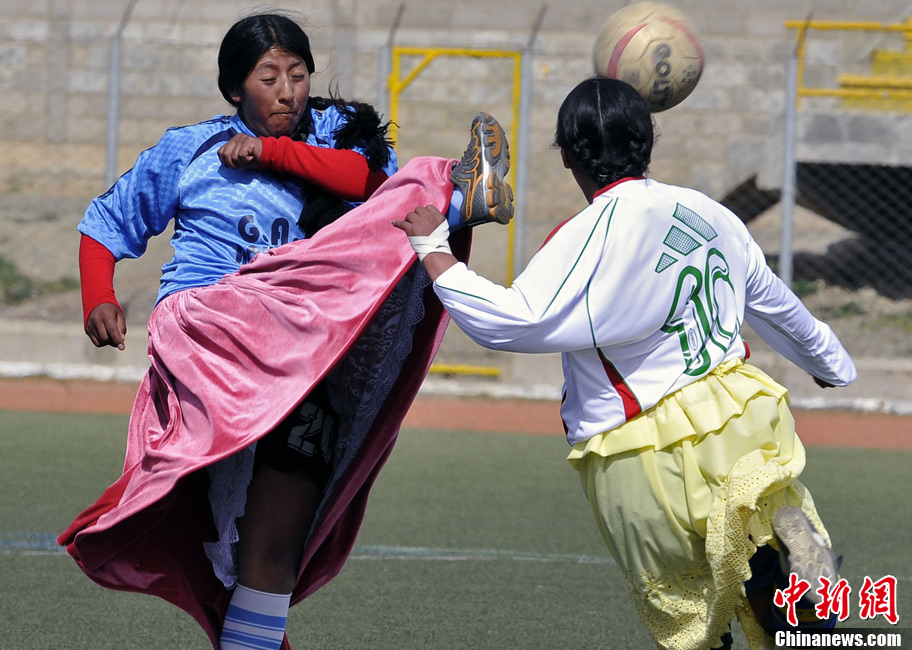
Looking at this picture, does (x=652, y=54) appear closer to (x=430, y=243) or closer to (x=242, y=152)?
(x=430, y=243)

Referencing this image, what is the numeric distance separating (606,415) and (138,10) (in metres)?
15.7

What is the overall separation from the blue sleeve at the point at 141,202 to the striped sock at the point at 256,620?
1.00m

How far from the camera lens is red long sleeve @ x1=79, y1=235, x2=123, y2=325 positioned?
321cm

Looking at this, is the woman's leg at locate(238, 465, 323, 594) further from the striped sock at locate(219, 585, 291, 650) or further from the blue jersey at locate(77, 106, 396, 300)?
the blue jersey at locate(77, 106, 396, 300)

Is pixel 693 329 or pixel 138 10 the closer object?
pixel 693 329

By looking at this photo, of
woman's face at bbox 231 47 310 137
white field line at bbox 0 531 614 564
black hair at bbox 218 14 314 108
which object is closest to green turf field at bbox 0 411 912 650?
white field line at bbox 0 531 614 564

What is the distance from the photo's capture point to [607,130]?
2932mm

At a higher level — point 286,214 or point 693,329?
point 286,214

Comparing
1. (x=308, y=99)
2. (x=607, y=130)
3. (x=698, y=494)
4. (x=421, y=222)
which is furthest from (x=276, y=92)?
(x=698, y=494)

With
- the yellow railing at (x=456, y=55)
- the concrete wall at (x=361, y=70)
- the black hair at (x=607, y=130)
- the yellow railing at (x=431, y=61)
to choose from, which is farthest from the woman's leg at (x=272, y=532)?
the concrete wall at (x=361, y=70)

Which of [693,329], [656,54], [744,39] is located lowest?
[693,329]

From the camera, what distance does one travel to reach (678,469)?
2830mm

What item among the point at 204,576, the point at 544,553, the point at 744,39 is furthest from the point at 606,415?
the point at 744,39

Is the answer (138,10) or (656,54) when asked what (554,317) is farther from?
(138,10)
